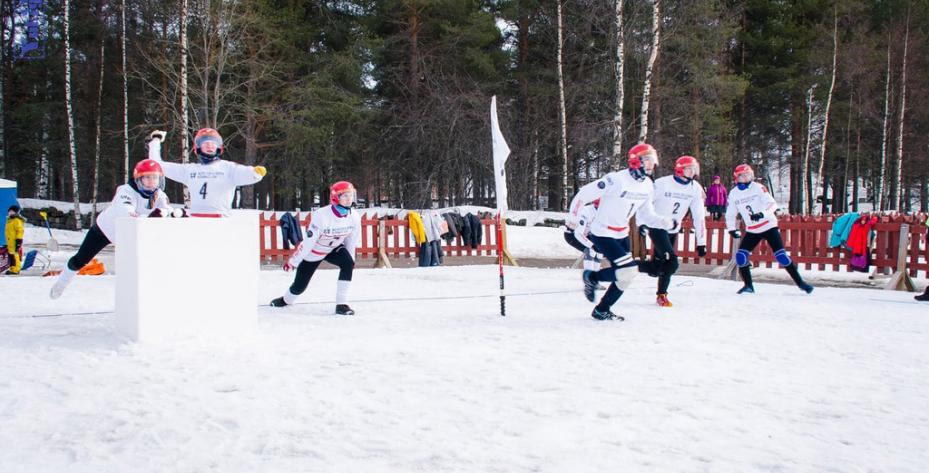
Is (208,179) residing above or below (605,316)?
above

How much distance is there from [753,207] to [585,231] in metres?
3.11

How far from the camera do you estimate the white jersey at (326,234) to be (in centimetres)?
769

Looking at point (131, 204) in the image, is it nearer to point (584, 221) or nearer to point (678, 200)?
point (584, 221)

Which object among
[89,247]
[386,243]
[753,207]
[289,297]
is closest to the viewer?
[89,247]

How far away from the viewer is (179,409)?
12.5ft

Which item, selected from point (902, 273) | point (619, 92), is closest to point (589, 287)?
point (902, 273)

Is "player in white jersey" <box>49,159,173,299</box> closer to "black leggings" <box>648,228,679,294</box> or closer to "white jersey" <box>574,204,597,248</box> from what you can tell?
"white jersey" <box>574,204,597,248</box>

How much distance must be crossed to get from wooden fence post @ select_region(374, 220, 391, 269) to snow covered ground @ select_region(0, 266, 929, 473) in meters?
7.40

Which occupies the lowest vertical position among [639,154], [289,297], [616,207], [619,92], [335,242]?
[289,297]

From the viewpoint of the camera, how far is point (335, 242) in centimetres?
784

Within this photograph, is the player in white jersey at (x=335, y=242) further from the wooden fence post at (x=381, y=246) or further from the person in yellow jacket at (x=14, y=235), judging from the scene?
the person in yellow jacket at (x=14, y=235)

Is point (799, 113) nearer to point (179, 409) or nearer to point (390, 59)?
point (390, 59)

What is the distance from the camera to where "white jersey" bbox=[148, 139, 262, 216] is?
24.8 feet

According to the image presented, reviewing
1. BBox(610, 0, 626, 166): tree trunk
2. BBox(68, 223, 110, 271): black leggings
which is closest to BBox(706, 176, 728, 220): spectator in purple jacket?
BBox(610, 0, 626, 166): tree trunk
